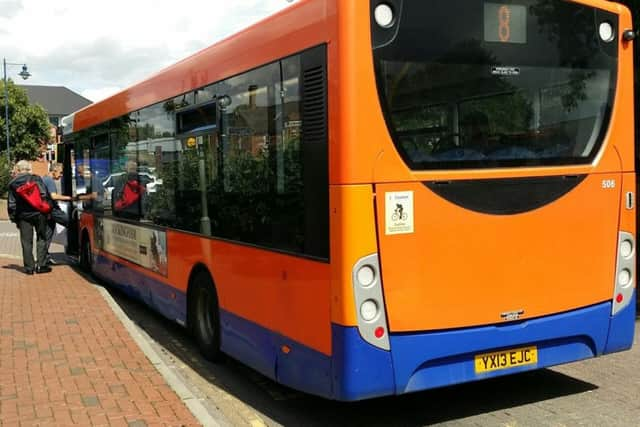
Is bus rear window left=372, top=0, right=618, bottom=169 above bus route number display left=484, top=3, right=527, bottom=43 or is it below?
below

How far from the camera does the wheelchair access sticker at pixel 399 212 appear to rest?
4.10 metres

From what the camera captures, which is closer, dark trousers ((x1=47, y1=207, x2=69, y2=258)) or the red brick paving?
the red brick paving

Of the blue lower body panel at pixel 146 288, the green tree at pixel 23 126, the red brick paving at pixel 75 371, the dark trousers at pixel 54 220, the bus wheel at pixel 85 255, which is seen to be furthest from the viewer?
the green tree at pixel 23 126

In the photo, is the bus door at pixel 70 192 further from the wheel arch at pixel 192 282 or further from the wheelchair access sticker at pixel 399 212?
the wheelchair access sticker at pixel 399 212

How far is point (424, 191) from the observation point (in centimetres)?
421

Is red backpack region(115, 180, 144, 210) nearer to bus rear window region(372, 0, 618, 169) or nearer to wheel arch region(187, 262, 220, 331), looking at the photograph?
wheel arch region(187, 262, 220, 331)

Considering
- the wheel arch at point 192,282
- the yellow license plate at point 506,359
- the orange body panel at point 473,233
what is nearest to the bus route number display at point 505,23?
the orange body panel at point 473,233

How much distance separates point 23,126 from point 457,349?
65.9 meters

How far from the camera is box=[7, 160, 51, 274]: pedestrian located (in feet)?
35.9

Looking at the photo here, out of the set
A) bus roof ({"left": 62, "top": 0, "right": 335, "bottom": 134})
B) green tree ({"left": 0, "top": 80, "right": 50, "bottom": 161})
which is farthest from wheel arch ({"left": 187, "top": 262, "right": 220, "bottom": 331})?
green tree ({"left": 0, "top": 80, "right": 50, "bottom": 161})

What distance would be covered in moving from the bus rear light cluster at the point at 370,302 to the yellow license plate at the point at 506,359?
78cm

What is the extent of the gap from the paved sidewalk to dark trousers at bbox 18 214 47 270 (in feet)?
7.31

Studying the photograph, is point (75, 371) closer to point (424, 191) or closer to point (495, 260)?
point (424, 191)

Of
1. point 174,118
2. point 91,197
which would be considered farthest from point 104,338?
point 91,197
